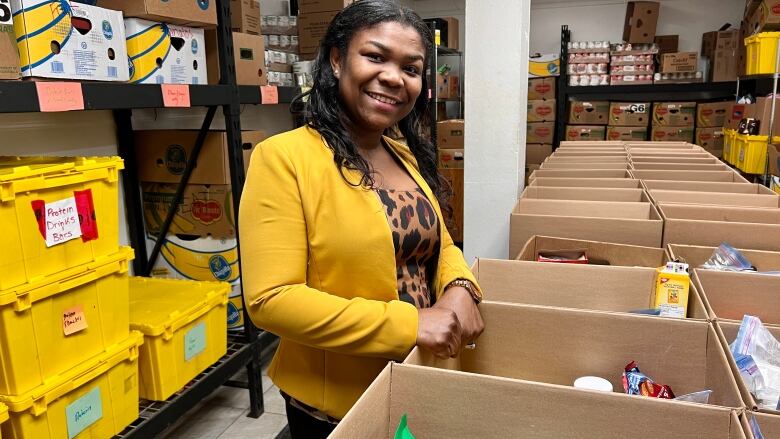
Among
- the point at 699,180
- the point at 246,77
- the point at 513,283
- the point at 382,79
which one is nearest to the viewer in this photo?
the point at 382,79

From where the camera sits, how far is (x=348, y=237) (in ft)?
3.16

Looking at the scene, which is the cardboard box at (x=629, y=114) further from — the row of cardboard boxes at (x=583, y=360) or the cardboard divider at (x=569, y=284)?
the cardboard divider at (x=569, y=284)

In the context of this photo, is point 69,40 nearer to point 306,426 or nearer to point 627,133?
point 306,426

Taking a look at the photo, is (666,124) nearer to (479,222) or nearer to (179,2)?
(479,222)

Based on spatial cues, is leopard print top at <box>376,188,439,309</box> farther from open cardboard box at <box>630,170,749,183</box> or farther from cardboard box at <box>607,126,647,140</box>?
cardboard box at <box>607,126,647,140</box>

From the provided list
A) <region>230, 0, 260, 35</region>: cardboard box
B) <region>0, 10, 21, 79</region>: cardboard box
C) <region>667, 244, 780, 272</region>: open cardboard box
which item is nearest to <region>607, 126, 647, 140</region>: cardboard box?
<region>230, 0, 260, 35</region>: cardboard box

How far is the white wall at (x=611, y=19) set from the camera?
6.09 metres

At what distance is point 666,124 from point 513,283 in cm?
512

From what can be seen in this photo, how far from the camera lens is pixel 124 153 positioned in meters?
2.51

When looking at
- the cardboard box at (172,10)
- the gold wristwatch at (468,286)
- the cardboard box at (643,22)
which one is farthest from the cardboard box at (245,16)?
the cardboard box at (643,22)

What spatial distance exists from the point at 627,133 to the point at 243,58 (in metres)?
4.73

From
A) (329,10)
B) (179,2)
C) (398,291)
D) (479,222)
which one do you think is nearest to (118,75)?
(179,2)

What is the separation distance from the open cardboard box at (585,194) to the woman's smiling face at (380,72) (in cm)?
125

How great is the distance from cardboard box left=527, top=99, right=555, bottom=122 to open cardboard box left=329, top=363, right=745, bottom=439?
224 inches
